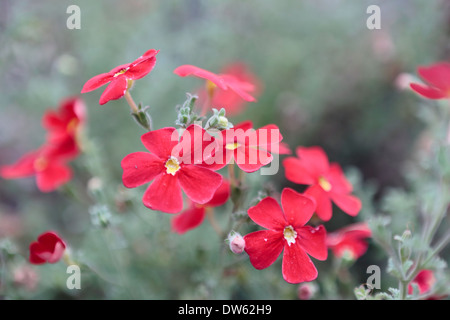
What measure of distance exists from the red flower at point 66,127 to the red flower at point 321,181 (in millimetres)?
1158

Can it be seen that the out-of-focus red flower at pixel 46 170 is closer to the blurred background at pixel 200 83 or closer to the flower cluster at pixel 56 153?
the flower cluster at pixel 56 153

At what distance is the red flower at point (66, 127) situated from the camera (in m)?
2.03

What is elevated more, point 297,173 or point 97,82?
point 97,82

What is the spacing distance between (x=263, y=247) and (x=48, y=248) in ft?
2.29

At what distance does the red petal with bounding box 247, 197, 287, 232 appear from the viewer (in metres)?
1.20

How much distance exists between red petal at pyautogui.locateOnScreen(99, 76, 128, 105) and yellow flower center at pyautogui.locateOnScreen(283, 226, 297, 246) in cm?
65

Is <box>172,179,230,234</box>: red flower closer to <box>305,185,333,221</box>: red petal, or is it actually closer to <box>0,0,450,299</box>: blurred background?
<box>305,185,333,221</box>: red petal

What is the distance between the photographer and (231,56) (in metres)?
3.61

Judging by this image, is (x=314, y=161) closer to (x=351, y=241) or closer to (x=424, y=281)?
(x=351, y=241)

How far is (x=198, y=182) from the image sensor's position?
1.21 metres

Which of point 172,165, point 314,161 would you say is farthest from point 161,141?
point 314,161

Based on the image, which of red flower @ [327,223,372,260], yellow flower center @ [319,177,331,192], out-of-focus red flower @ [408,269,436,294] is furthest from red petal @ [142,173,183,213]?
out-of-focus red flower @ [408,269,436,294]

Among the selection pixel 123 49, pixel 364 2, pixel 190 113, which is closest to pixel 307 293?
pixel 190 113

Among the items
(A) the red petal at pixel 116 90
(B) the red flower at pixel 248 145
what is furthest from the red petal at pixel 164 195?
(A) the red petal at pixel 116 90
